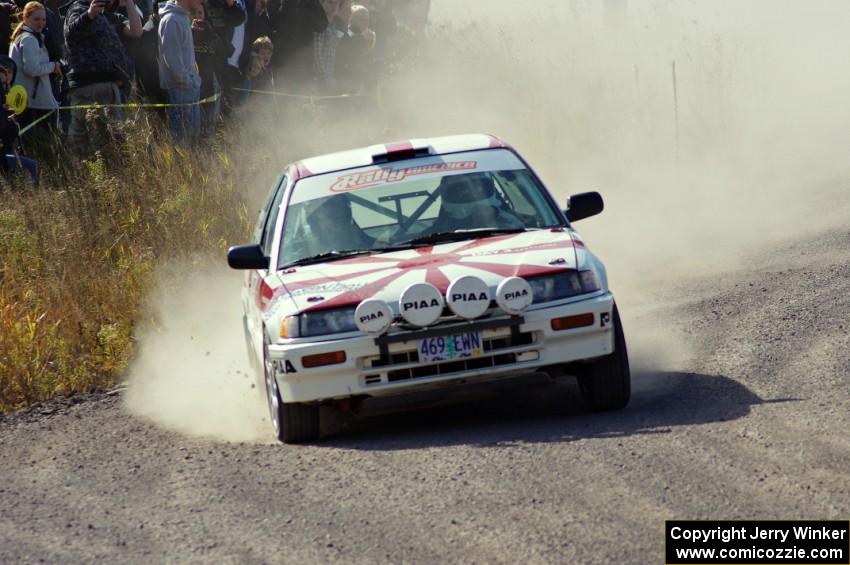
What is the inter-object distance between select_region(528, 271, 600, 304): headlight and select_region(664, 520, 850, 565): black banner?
227 centimetres

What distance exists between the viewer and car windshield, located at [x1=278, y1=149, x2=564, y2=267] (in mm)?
8336

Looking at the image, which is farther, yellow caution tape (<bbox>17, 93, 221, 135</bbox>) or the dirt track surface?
yellow caution tape (<bbox>17, 93, 221, 135</bbox>)

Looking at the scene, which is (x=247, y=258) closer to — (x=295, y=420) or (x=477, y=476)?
(x=295, y=420)

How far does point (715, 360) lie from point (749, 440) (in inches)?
94.7

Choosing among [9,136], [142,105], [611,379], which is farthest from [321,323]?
[142,105]

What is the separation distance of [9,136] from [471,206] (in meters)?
6.64

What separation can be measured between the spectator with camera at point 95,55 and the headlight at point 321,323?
23.8 feet

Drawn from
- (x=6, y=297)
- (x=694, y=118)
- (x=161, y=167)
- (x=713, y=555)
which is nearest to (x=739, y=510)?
(x=713, y=555)

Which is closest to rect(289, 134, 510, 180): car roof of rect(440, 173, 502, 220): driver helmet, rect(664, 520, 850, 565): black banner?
rect(440, 173, 502, 220): driver helmet

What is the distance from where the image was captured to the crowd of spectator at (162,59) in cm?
1384

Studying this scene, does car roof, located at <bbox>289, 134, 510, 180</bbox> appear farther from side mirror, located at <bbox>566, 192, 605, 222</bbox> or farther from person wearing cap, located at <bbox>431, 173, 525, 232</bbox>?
side mirror, located at <bbox>566, 192, 605, 222</bbox>

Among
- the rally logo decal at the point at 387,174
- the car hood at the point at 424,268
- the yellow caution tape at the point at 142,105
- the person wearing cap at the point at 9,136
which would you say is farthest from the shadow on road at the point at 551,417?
Answer: the yellow caution tape at the point at 142,105

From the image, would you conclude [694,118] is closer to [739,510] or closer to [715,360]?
[715,360]

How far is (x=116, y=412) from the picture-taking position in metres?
9.65
